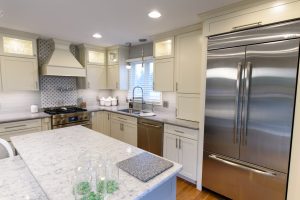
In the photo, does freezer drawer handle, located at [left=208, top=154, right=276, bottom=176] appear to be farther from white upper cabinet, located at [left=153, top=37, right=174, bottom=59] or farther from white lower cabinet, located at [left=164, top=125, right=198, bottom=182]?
white upper cabinet, located at [left=153, top=37, right=174, bottom=59]

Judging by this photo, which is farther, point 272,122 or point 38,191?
point 272,122

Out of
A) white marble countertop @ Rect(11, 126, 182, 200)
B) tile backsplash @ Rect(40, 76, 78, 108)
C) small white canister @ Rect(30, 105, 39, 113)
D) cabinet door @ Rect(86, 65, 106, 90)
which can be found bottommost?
white marble countertop @ Rect(11, 126, 182, 200)

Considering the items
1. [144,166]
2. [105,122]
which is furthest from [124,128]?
[144,166]

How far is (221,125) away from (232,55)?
88 cm

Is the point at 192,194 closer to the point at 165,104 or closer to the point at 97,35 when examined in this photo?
the point at 165,104

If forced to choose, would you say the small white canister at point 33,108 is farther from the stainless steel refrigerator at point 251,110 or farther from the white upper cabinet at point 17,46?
the stainless steel refrigerator at point 251,110

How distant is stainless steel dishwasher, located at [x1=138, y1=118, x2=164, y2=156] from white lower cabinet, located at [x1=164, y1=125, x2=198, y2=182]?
0.11 meters

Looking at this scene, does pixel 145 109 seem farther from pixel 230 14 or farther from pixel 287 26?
pixel 287 26

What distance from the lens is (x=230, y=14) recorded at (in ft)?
6.72

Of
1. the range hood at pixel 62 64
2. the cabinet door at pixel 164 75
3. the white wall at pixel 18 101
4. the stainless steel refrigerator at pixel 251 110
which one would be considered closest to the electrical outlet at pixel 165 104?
the cabinet door at pixel 164 75

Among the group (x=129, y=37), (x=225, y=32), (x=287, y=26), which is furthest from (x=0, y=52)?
(x=287, y=26)

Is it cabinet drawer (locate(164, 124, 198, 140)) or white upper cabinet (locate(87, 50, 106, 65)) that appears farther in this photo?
white upper cabinet (locate(87, 50, 106, 65))

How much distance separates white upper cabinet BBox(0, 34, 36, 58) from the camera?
3.01m

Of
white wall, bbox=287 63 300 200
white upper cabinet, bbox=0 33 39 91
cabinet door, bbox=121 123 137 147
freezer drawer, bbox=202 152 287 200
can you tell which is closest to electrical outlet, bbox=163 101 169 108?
cabinet door, bbox=121 123 137 147
